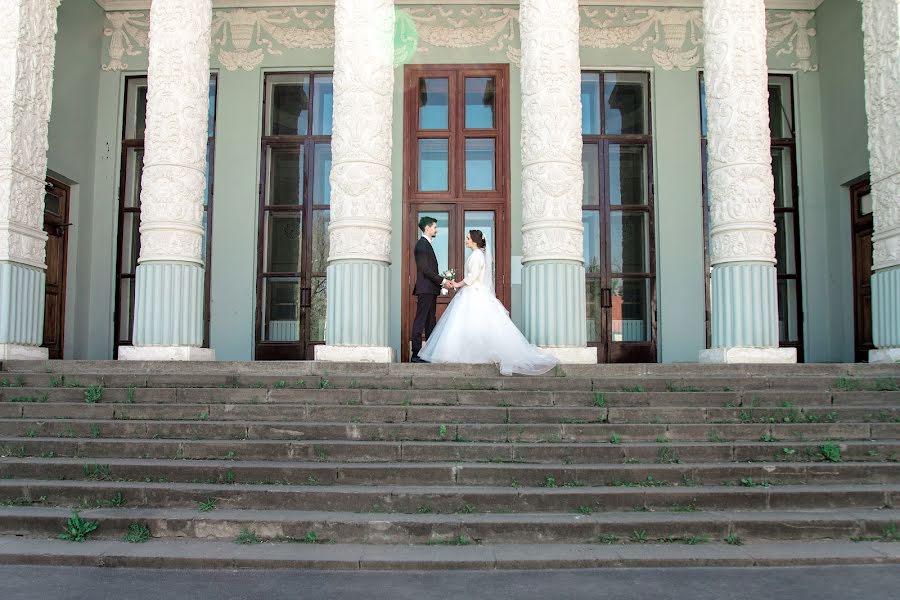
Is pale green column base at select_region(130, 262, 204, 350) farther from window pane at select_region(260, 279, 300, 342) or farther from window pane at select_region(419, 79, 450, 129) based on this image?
window pane at select_region(419, 79, 450, 129)

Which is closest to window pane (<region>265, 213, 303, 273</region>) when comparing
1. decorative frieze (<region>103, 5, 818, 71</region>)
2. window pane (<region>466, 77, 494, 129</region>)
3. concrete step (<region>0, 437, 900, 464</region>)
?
decorative frieze (<region>103, 5, 818, 71</region>)

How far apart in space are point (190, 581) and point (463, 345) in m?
5.19

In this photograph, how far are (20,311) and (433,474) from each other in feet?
22.1

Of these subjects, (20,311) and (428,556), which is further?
(20,311)

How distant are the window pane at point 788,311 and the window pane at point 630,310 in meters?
2.37

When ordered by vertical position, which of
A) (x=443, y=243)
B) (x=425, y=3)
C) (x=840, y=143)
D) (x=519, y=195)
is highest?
(x=425, y=3)

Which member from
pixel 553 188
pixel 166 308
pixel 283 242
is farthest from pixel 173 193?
pixel 553 188

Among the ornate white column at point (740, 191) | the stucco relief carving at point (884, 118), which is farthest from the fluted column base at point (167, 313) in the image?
the stucco relief carving at point (884, 118)

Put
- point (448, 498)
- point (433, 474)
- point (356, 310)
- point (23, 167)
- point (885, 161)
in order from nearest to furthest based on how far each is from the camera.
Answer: point (448, 498) → point (433, 474) → point (356, 310) → point (23, 167) → point (885, 161)

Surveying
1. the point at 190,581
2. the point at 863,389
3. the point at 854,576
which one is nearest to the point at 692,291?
the point at 863,389

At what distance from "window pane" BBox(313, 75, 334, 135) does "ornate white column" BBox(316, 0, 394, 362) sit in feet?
12.3

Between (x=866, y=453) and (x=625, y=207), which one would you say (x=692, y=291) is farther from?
(x=866, y=453)

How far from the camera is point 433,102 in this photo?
14.0m

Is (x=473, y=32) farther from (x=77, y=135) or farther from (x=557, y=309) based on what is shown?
(x=77, y=135)
